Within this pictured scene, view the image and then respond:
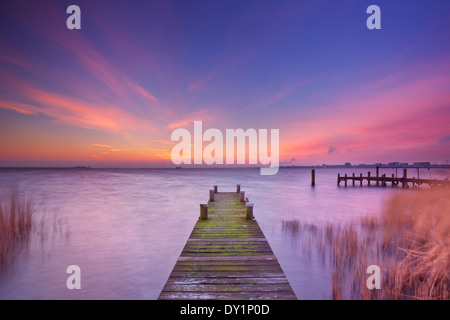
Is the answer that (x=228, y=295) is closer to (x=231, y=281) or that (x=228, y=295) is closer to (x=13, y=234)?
(x=231, y=281)

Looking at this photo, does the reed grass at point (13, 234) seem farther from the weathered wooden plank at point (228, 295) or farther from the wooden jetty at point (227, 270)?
the weathered wooden plank at point (228, 295)

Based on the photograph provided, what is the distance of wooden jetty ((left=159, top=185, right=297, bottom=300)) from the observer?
4789 millimetres

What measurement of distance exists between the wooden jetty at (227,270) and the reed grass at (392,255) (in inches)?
91.4

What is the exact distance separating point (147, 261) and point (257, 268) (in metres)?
5.90

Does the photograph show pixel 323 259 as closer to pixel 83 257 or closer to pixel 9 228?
pixel 83 257

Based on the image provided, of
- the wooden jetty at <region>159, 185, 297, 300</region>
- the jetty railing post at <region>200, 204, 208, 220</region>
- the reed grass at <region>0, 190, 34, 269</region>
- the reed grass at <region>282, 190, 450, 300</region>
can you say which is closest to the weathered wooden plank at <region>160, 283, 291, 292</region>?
the wooden jetty at <region>159, 185, 297, 300</region>

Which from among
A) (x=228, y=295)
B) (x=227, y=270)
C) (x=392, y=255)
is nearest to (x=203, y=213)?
(x=227, y=270)

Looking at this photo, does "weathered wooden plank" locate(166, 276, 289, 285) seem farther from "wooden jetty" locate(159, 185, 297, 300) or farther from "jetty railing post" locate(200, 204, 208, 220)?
"jetty railing post" locate(200, 204, 208, 220)

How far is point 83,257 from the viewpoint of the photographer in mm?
9742

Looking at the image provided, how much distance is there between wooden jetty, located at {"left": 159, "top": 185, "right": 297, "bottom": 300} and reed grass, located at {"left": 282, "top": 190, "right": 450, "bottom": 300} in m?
2.32

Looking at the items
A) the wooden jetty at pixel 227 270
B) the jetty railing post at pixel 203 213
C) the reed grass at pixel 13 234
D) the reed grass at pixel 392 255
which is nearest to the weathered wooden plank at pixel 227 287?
the wooden jetty at pixel 227 270

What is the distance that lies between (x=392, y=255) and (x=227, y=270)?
7554 millimetres
